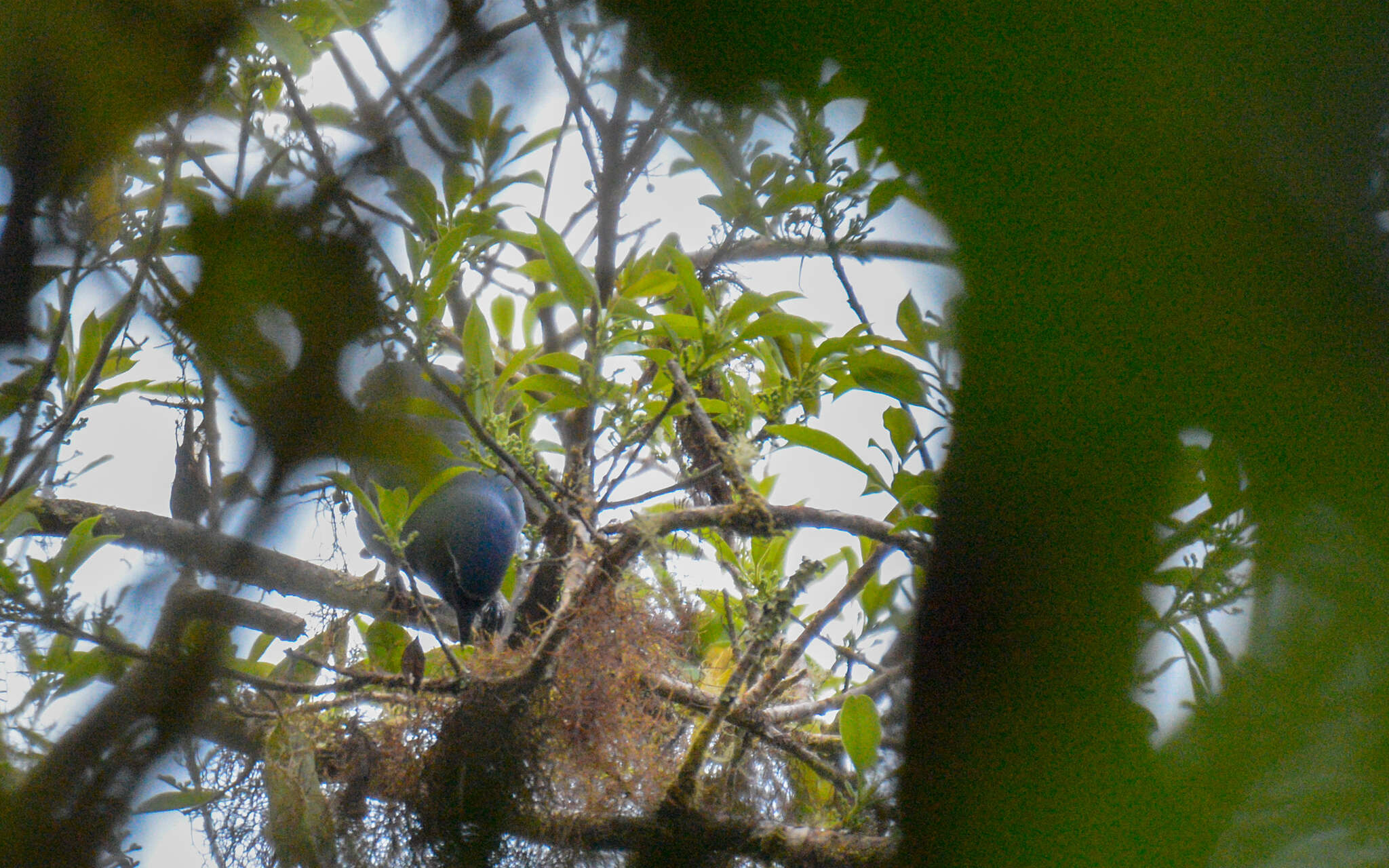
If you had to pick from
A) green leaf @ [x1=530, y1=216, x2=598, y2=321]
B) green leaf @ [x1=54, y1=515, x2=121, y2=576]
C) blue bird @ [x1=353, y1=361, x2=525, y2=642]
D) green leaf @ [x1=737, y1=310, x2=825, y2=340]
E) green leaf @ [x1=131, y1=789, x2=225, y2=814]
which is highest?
green leaf @ [x1=530, y1=216, x2=598, y2=321]

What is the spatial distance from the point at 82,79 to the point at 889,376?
1.17 feet

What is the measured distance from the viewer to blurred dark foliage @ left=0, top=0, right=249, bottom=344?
322mm

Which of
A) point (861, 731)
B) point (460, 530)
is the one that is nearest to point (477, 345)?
point (460, 530)

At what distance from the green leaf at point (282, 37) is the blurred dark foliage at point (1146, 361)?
0.24m

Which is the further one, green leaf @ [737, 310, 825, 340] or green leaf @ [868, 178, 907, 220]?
Result: green leaf @ [737, 310, 825, 340]

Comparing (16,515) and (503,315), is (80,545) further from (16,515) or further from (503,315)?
(503,315)

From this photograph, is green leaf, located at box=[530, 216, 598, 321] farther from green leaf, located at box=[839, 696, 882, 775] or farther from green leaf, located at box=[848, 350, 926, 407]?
green leaf, located at box=[839, 696, 882, 775]

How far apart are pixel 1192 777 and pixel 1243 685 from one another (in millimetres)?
24

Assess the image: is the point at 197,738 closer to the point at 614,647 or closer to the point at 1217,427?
the point at 614,647

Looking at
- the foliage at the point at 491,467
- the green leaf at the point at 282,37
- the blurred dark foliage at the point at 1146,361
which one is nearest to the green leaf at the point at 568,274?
the foliage at the point at 491,467

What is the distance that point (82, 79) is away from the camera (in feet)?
1.07

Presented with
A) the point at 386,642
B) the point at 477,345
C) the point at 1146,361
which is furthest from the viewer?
the point at 386,642

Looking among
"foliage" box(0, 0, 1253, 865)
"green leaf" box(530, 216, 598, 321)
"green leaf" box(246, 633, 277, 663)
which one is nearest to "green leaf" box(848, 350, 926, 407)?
"foliage" box(0, 0, 1253, 865)

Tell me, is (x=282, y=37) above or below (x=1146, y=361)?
above
